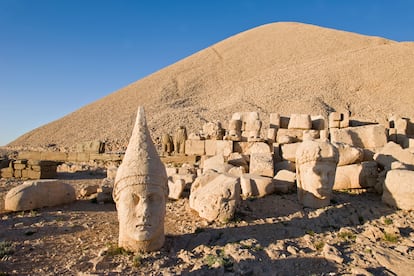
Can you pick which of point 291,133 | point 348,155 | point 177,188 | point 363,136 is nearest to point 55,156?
point 177,188

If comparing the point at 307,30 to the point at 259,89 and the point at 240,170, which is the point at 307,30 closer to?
the point at 259,89

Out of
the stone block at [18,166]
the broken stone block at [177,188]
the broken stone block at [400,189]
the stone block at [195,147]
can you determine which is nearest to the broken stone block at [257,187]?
the broken stone block at [177,188]

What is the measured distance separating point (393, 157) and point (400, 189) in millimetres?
1801

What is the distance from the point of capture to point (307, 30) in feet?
177

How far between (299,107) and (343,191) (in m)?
21.0

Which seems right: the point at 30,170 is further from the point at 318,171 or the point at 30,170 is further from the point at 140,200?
the point at 318,171

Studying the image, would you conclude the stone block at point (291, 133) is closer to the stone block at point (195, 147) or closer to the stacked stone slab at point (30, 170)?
the stone block at point (195, 147)

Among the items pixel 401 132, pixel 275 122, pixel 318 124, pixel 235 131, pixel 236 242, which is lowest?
pixel 236 242

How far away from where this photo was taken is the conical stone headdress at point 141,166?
177 inches

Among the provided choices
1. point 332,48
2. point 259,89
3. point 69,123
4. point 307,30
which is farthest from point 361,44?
point 69,123

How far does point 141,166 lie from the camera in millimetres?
4527

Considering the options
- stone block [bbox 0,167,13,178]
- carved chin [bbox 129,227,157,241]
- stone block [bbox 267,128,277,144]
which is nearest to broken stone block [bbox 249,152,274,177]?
stone block [bbox 267,128,277,144]

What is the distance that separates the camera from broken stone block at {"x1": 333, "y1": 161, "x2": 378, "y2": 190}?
7.75m

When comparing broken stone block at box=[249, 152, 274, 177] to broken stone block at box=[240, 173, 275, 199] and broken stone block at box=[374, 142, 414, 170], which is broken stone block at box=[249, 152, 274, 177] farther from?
broken stone block at box=[374, 142, 414, 170]
